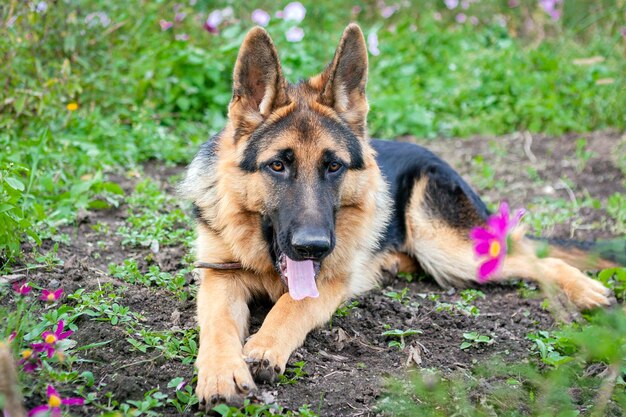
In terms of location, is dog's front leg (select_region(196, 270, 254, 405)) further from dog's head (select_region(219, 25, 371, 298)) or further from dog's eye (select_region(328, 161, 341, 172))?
dog's eye (select_region(328, 161, 341, 172))

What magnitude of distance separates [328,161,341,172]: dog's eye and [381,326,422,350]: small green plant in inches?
40.9

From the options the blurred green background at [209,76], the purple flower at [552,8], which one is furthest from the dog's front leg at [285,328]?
the purple flower at [552,8]

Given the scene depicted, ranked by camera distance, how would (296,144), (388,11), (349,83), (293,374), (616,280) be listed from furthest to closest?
(388,11) < (616,280) < (349,83) < (296,144) < (293,374)

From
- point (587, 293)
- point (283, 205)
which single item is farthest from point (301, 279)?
point (587, 293)

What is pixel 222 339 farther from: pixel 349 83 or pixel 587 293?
Answer: pixel 587 293

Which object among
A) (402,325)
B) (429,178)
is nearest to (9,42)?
(429,178)

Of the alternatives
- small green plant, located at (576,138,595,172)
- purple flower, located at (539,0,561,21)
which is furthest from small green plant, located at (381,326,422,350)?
purple flower, located at (539,0,561,21)

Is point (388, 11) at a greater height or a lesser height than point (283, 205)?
greater

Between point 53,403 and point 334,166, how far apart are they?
2143 mm

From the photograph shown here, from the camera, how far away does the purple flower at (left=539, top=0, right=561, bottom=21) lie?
11445 millimetres

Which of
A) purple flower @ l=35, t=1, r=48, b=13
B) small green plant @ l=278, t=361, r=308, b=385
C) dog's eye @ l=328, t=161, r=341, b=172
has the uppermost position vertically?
purple flower @ l=35, t=1, r=48, b=13

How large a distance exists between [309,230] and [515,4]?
1020 centimetres

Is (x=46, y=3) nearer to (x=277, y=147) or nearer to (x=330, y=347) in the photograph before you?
(x=277, y=147)

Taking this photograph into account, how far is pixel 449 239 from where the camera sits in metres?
5.61
